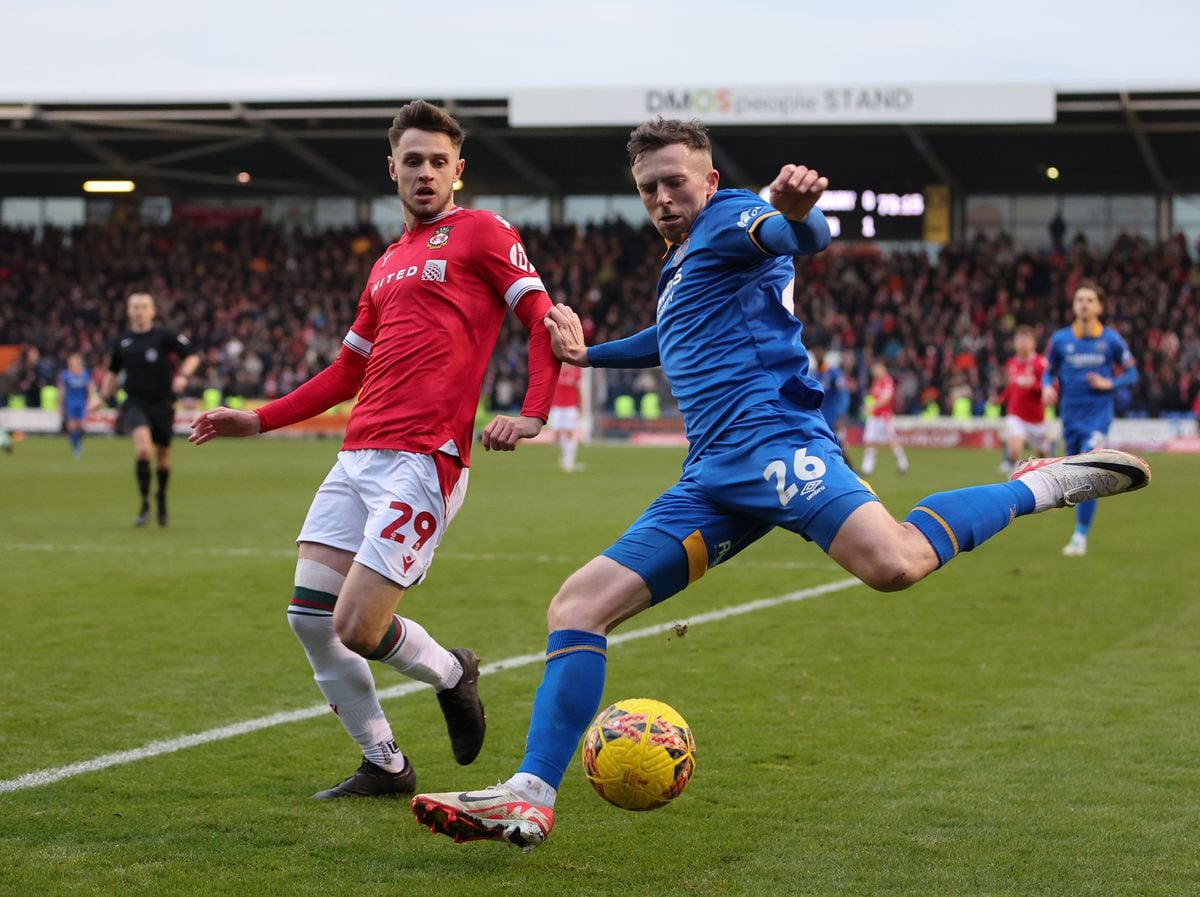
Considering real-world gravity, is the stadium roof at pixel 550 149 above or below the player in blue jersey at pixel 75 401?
above

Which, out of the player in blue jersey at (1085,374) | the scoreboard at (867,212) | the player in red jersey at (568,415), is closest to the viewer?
the player in blue jersey at (1085,374)

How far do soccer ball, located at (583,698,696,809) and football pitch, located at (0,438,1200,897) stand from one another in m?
0.16

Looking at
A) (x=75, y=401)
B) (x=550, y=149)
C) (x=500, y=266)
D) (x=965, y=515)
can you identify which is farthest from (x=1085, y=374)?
(x=550, y=149)

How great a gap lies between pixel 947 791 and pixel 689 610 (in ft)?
14.4

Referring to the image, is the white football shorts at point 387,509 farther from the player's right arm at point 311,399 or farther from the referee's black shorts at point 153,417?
the referee's black shorts at point 153,417

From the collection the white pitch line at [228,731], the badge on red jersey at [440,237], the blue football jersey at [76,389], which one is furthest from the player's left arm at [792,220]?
the blue football jersey at [76,389]

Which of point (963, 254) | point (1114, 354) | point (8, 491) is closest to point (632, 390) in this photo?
point (963, 254)

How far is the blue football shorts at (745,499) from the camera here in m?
4.21

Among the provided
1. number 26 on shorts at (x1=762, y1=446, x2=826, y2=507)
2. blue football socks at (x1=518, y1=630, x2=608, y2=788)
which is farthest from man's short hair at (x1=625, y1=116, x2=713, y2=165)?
blue football socks at (x1=518, y1=630, x2=608, y2=788)

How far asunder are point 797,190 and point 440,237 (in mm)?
1423

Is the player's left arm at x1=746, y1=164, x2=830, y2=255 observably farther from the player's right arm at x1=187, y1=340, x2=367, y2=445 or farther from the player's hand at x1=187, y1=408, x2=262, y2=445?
the player's hand at x1=187, y1=408, x2=262, y2=445

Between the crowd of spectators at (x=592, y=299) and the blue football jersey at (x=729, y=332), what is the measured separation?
97.5 feet

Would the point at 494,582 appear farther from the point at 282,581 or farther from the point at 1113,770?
the point at 1113,770

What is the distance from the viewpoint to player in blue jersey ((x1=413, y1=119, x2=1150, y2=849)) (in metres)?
4.07
